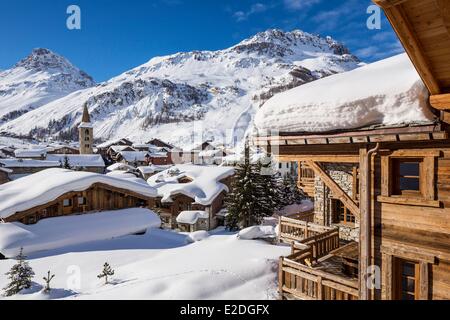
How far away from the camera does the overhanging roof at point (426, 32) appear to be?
9.31ft

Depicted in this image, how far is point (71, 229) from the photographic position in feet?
50.5

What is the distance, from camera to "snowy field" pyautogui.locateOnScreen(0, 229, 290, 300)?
8789 millimetres

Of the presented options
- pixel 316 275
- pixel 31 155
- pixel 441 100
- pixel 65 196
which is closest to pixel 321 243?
pixel 316 275

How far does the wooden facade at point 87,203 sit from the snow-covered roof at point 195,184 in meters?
10.1

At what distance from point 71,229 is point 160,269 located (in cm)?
731

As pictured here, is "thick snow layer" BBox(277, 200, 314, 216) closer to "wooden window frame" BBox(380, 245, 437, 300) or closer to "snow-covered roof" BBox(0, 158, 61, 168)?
"wooden window frame" BBox(380, 245, 437, 300)

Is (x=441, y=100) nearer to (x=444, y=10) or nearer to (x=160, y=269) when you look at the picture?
(x=444, y=10)

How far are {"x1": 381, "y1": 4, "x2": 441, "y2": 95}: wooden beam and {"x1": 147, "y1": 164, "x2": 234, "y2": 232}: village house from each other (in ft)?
84.5

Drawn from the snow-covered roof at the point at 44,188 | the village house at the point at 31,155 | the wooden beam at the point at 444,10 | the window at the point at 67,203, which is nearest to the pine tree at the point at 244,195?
the snow-covered roof at the point at 44,188

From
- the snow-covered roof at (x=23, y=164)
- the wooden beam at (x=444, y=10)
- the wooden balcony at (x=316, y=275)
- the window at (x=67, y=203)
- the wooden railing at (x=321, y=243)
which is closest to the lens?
the wooden beam at (x=444, y=10)

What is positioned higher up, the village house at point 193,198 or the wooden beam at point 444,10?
the wooden beam at point 444,10

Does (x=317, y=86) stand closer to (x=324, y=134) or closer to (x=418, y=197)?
(x=324, y=134)

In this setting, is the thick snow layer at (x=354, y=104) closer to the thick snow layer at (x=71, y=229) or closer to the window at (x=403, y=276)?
the window at (x=403, y=276)

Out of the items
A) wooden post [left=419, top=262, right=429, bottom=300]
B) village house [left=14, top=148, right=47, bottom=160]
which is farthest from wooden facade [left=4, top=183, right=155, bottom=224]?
village house [left=14, top=148, right=47, bottom=160]
